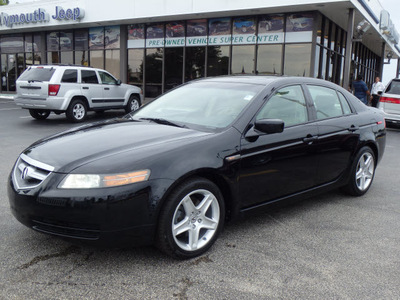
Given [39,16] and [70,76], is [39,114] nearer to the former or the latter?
[70,76]

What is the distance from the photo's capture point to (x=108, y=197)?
2684 mm

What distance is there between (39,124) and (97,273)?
10031 mm

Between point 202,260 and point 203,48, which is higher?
point 203,48

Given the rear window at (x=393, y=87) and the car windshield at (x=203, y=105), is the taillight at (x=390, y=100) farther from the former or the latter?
the car windshield at (x=203, y=105)

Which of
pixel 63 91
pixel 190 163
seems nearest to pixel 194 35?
pixel 63 91

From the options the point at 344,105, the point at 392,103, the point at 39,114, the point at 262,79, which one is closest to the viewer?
the point at 262,79

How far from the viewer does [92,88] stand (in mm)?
13062

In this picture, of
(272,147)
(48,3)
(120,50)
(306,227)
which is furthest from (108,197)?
(48,3)

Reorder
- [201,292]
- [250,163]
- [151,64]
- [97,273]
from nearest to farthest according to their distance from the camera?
[201,292] < [97,273] < [250,163] < [151,64]

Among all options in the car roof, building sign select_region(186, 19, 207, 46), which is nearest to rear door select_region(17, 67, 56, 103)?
the car roof

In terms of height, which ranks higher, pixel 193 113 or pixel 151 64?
pixel 151 64

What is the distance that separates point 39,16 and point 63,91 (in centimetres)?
1291

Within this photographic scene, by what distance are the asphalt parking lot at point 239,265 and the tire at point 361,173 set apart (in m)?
0.68

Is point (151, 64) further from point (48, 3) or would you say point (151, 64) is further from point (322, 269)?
point (322, 269)
